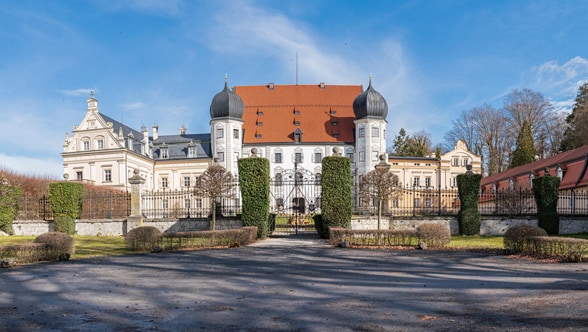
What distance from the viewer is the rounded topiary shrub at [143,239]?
15133 millimetres

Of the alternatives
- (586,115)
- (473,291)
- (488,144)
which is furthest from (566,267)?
(488,144)

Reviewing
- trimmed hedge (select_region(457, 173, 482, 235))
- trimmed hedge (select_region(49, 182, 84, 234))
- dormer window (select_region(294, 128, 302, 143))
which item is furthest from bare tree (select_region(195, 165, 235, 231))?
dormer window (select_region(294, 128, 302, 143))

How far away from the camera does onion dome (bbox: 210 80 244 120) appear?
53.5m

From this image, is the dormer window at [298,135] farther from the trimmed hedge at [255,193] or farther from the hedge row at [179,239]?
the hedge row at [179,239]

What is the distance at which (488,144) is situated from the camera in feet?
167

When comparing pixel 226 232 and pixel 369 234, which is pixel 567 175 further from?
pixel 226 232

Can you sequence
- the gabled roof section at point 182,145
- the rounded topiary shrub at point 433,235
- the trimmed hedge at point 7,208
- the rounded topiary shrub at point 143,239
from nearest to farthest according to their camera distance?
the rounded topiary shrub at point 143,239
the rounded topiary shrub at point 433,235
the trimmed hedge at point 7,208
the gabled roof section at point 182,145

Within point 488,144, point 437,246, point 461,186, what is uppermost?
point 488,144

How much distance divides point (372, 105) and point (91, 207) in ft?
115

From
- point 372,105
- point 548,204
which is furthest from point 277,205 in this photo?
point 372,105

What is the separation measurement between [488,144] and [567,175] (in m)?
19.2

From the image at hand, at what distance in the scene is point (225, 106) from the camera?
5350 centimetres

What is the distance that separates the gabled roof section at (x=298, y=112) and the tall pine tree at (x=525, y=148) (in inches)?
734

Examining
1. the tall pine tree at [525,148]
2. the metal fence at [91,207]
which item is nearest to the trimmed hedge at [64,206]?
the metal fence at [91,207]
